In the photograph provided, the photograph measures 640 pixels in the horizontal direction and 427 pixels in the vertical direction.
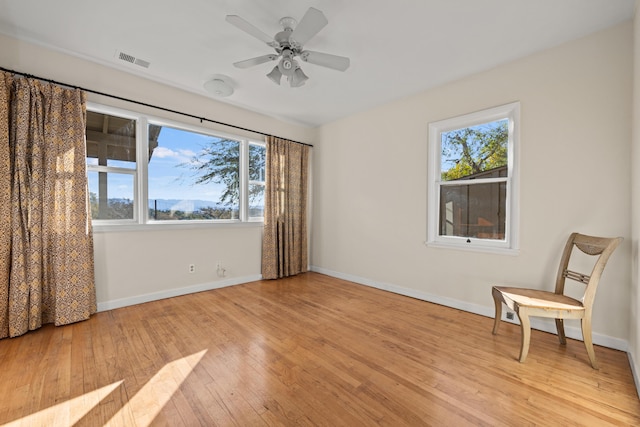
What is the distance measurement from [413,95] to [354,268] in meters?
2.66

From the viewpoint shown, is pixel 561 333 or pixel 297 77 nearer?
pixel 561 333

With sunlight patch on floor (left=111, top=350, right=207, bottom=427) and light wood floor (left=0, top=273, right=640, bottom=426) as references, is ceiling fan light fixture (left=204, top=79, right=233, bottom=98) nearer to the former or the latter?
light wood floor (left=0, top=273, right=640, bottom=426)

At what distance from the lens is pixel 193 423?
1.43m

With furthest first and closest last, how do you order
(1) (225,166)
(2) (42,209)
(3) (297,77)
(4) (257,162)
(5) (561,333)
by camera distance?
(4) (257,162), (1) (225,166), (3) (297,77), (2) (42,209), (5) (561,333)

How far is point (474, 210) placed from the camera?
3.13m

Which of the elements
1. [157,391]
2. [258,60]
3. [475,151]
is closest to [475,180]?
[475,151]

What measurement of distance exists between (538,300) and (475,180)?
1484 mm

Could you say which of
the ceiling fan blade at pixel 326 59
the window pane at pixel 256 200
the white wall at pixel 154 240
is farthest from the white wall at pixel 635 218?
the window pane at pixel 256 200

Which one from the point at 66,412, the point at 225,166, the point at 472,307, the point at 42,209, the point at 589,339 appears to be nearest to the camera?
the point at 66,412

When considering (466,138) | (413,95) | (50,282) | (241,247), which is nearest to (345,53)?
(413,95)

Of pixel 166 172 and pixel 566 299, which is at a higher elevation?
pixel 166 172

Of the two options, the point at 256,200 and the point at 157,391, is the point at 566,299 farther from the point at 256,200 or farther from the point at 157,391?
the point at 256,200

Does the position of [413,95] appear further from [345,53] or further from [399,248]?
[399,248]

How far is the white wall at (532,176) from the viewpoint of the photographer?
7.30 feet
